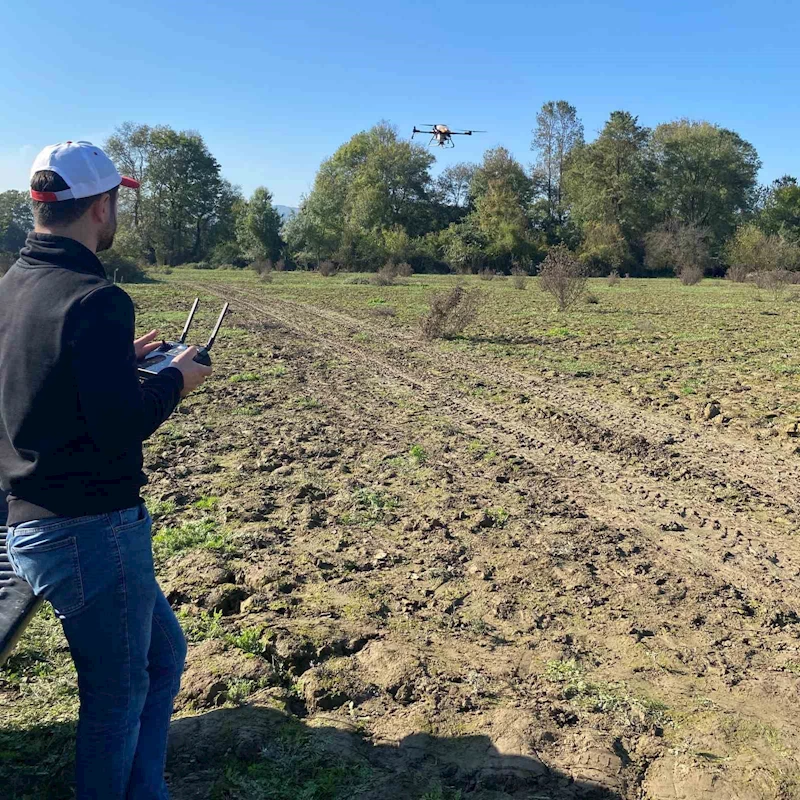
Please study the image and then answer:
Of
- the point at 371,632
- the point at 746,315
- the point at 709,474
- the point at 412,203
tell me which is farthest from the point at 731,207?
the point at 371,632

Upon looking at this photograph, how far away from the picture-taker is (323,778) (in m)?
2.60

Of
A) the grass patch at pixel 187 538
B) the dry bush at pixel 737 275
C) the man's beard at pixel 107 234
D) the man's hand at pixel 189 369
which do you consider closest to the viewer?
the man's beard at pixel 107 234

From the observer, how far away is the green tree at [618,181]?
184 ft

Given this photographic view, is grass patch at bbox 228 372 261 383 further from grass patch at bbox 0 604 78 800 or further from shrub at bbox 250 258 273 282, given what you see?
shrub at bbox 250 258 273 282

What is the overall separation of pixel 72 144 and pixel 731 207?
204 ft

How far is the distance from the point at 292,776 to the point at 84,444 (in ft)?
5.04

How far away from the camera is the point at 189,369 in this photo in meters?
2.24

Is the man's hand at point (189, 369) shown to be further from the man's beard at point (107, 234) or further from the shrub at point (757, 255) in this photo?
the shrub at point (757, 255)

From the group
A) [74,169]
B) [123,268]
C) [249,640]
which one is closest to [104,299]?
[74,169]

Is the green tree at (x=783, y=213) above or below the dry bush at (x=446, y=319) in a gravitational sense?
above

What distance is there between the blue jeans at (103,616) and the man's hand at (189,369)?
16.3 inches

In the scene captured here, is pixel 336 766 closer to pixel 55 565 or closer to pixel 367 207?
pixel 55 565

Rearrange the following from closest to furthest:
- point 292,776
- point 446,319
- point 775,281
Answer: point 292,776 < point 446,319 < point 775,281

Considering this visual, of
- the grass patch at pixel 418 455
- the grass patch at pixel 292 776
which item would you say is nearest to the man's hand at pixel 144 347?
the grass patch at pixel 292 776
